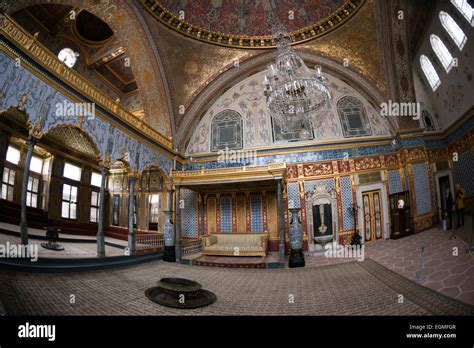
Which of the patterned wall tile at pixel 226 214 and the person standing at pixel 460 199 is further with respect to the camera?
the patterned wall tile at pixel 226 214

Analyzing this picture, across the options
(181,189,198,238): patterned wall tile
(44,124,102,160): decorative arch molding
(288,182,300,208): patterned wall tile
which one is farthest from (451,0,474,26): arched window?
(181,189,198,238): patterned wall tile

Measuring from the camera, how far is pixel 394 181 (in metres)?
10.1

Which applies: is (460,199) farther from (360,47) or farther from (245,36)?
(245,36)

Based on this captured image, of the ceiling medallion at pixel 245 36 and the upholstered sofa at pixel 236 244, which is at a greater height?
the ceiling medallion at pixel 245 36

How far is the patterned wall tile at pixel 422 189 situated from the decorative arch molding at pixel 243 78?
3860 mm

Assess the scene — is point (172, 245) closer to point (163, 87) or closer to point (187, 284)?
point (187, 284)

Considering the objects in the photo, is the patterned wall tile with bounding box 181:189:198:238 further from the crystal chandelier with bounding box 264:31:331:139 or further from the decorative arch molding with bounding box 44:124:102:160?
Result: the crystal chandelier with bounding box 264:31:331:139

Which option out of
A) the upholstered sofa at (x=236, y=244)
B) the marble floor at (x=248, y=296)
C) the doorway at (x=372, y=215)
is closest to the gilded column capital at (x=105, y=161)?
the marble floor at (x=248, y=296)

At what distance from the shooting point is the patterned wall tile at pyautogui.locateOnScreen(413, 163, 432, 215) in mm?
8695

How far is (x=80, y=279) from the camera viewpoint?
455 centimetres

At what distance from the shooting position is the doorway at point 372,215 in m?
9.76

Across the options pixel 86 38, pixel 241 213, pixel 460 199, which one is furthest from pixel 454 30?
pixel 86 38

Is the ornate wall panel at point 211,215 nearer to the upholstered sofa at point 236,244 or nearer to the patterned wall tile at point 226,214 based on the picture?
the patterned wall tile at point 226,214
